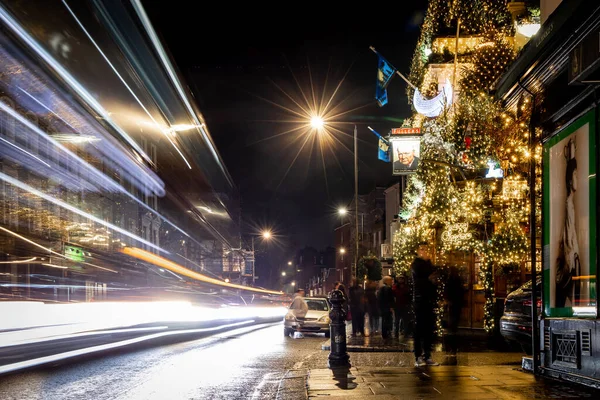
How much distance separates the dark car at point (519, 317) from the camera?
1136 centimetres

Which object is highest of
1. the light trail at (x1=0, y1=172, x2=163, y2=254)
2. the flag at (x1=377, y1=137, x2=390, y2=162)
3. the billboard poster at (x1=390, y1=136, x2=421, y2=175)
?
the flag at (x1=377, y1=137, x2=390, y2=162)

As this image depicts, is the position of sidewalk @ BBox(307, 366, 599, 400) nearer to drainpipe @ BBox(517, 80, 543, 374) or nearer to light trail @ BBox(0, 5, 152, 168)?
drainpipe @ BBox(517, 80, 543, 374)

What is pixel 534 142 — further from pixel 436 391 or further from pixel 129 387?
pixel 129 387

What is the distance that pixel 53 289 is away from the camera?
13.2 metres

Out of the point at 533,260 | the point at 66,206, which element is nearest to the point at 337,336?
the point at 533,260

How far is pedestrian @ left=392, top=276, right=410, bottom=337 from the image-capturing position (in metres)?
18.1

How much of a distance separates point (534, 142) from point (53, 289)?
959 centimetres

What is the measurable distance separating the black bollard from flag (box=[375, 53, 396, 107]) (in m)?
13.9

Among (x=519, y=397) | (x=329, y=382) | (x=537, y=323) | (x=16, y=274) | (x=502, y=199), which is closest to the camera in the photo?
(x=519, y=397)

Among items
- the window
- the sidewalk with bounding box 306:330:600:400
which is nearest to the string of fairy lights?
the sidewalk with bounding box 306:330:600:400

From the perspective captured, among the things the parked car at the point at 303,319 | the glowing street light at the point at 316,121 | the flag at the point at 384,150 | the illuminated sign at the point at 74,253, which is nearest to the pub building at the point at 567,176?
the illuminated sign at the point at 74,253

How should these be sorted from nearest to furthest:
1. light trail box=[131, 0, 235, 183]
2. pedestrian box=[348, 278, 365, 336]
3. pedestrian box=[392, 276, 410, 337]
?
pedestrian box=[392, 276, 410, 337] < pedestrian box=[348, 278, 365, 336] < light trail box=[131, 0, 235, 183]

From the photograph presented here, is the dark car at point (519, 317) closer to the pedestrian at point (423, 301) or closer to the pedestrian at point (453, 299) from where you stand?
the pedestrian at point (453, 299)

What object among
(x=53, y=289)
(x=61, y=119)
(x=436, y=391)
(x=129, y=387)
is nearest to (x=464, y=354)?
(x=436, y=391)
